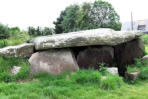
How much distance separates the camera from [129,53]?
516cm

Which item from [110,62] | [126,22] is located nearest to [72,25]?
[110,62]

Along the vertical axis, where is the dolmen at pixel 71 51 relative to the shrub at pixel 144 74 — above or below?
above

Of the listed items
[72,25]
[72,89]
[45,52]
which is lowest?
[72,89]

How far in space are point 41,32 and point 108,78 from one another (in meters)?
12.1

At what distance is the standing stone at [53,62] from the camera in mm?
4004

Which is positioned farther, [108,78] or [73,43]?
[73,43]

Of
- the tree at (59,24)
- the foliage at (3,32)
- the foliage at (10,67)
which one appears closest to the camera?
the foliage at (10,67)

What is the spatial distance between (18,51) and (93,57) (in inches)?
89.6

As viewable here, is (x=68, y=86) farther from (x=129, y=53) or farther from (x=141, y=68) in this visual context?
(x=129, y=53)

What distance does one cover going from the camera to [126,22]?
35781 millimetres

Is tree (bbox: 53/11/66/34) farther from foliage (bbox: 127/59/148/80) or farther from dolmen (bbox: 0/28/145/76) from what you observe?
foliage (bbox: 127/59/148/80)

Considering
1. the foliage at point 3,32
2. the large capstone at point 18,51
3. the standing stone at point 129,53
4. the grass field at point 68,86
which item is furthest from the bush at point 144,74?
the foliage at point 3,32

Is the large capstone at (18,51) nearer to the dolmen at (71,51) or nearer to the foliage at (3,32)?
the dolmen at (71,51)

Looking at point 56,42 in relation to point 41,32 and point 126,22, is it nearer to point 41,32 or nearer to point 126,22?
point 41,32
